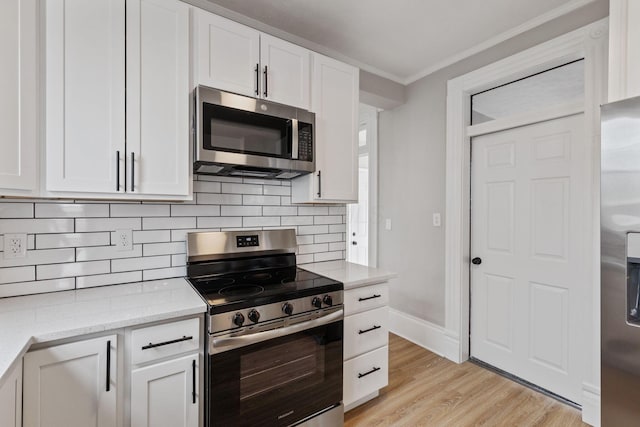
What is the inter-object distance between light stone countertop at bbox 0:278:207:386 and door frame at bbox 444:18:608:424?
220 cm

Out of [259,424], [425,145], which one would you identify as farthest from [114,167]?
[425,145]

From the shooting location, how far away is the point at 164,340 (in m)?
1.33

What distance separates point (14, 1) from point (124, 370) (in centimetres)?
159

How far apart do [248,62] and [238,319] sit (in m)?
1.47

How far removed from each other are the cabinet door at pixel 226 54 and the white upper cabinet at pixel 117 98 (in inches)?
3.3

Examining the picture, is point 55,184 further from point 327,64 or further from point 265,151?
point 327,64

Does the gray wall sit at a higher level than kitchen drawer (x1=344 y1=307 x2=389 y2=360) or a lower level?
higher

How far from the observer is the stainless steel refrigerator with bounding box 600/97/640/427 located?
1.16 meters

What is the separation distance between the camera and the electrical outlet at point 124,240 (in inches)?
68.7

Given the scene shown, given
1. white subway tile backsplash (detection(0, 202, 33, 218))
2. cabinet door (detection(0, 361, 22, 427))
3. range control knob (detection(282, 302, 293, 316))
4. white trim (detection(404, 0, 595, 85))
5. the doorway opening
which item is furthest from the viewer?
the doorway opening

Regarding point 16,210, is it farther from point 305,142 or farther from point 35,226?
point 305,142

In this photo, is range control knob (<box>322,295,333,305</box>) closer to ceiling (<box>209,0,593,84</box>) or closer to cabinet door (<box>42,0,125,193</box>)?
cabinet door (<box>42,0,125,193</box>)

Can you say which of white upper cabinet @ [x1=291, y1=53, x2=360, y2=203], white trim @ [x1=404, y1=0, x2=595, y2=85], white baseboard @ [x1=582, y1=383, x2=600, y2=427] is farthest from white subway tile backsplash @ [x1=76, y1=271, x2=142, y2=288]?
white trim @ [x1=404, y1=0, x2=595, y2=85]

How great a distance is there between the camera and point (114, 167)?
4.90 feet
